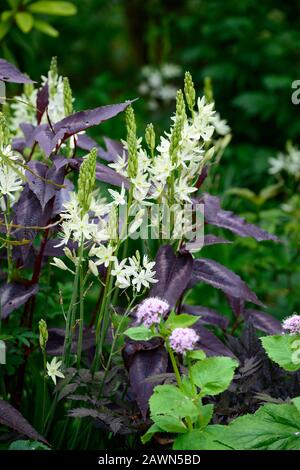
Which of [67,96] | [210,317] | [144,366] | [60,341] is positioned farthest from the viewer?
[210,317]

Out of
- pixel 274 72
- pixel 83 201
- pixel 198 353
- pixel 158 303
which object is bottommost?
pixel 198 353

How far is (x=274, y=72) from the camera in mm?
5020

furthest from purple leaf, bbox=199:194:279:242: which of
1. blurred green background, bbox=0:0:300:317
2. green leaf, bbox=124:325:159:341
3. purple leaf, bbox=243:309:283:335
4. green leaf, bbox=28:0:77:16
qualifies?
green leaf, bbox=28:0:77:16

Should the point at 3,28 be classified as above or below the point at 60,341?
above

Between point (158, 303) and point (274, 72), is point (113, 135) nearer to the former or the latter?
point (274, 72)

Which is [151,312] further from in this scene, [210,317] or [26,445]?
[210,317]

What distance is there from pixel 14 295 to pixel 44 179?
316 millimetres

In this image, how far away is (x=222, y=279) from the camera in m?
1.80

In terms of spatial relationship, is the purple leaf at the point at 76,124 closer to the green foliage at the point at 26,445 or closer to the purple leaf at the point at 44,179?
the purple leaf at the point at 44,179

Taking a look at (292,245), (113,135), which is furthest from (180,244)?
(113,135)

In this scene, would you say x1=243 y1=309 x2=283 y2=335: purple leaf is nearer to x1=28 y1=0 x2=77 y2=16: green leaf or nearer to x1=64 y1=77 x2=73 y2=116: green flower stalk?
x1=64 y1=77 x2=73 y2=116: green flower stalk

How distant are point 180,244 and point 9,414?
0.58m

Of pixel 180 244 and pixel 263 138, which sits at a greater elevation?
pixel 263 138

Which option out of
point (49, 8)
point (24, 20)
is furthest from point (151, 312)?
point (49, 8)
